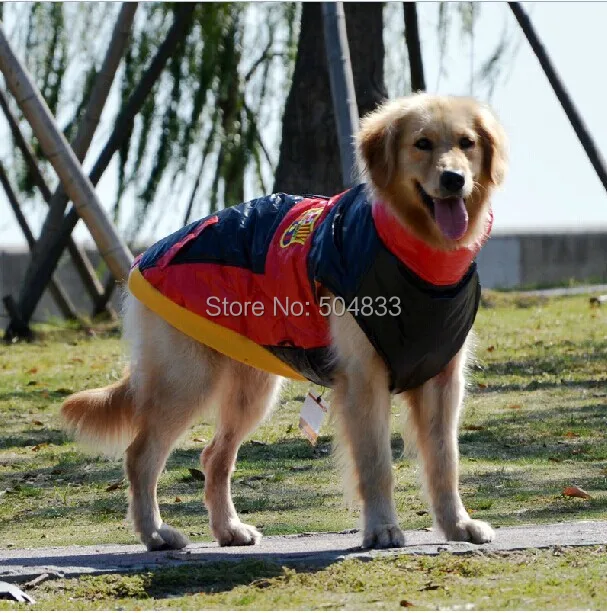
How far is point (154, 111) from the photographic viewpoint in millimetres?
16547

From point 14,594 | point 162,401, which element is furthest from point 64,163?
point 14,594

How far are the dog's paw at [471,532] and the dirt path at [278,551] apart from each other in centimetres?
4

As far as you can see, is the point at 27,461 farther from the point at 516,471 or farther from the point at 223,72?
the point at 223,72

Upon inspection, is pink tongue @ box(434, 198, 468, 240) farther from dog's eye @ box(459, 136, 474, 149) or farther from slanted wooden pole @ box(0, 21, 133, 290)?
slanted wooden pole @ box(0, 21, 133, 290)

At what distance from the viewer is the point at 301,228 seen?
518cm

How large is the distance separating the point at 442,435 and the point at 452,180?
1.09 meters

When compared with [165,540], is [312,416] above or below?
above

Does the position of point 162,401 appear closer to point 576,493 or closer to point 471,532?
point 471,532

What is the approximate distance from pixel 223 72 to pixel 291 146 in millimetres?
3088

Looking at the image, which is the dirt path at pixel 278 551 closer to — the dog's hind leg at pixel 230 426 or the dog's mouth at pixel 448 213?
the dog's hind leg at pixel 230 426

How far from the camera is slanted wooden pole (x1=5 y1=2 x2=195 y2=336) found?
12.7 meters

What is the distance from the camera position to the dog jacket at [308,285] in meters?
4.81

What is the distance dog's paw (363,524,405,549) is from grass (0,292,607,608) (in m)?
0.25

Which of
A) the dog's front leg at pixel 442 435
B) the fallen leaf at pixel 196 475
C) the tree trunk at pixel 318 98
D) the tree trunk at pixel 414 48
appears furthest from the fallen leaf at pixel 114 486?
the tree trunk at pixel 414 48
